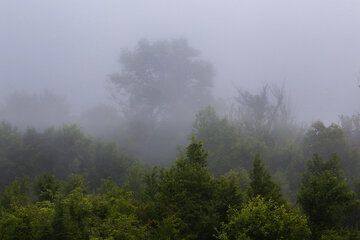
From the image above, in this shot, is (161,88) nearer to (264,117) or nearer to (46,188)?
(264,117)

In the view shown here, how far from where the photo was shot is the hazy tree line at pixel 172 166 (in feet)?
49.6

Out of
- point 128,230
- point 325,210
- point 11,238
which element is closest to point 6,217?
point 11,238

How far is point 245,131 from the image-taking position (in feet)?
180

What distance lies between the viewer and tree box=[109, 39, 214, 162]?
227ft

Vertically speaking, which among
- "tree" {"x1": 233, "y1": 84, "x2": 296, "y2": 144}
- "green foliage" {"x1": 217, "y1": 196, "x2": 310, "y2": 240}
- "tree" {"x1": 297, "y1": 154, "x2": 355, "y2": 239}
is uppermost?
"tree" {"x1": 233, "y1": 84, "x2": 296, "y2": 144}

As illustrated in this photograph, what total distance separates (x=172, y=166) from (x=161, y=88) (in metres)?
56.2

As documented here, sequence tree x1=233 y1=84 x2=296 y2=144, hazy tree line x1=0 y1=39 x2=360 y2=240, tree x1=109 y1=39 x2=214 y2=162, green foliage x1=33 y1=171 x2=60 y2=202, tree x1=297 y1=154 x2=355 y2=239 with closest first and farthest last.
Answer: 1. hazy tree line x1=0 y1=39 x2=360 y2=240
2. tree x1=297 y1=154 x2=355 y2=239
3. green foliage x1=33 y1=171 x2=60 y2=202
4. tree x1=233 y1=84 x2=296 y2=144
5. tree x1=109 y1=39 x2=214 y2=162

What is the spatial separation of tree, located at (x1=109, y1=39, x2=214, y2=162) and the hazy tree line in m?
0.26

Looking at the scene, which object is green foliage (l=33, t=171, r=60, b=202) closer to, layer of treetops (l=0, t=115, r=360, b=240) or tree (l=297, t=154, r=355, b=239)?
layer of treetops (l=0, t=115, r=360, b=240)

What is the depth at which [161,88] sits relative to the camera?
7475 cm

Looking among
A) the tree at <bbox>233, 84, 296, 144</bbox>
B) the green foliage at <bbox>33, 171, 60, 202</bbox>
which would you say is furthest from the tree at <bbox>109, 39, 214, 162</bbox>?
the green foliage at <bbox>33, 171, 60, 202</bbox>

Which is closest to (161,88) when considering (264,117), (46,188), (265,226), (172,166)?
(264,117)

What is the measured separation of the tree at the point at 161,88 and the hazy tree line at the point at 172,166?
26 centimetres

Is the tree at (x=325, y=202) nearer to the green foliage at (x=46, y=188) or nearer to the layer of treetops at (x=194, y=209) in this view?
the layer of treetops at (x=194, y=209)
